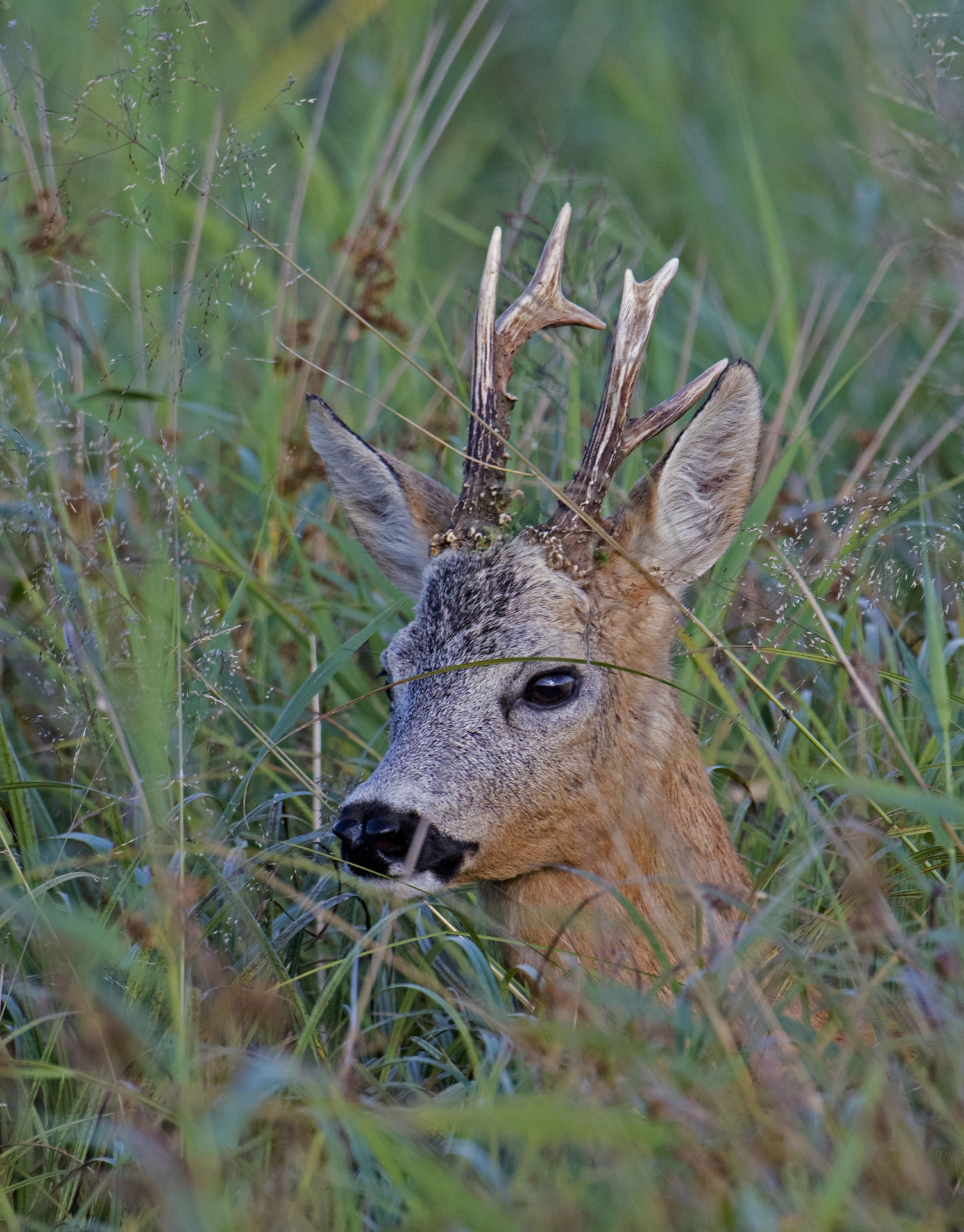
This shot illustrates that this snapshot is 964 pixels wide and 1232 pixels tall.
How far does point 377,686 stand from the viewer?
14.6 ft

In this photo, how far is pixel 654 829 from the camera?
3.20m

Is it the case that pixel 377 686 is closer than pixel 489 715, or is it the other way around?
pixel 489 715

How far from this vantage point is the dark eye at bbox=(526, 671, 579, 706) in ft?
10.9

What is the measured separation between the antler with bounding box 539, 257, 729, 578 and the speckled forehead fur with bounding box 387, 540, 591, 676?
0.07 m

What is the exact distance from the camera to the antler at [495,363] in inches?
137

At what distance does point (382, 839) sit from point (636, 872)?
577 millimetres

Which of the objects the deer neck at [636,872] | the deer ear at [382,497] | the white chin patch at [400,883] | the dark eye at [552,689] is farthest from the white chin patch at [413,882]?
the deer ear at [382,497]

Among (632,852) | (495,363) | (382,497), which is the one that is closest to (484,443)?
Answer: (495,363)

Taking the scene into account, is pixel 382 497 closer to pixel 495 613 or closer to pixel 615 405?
pixel 495 613

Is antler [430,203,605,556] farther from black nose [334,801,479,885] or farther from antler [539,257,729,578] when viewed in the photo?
black nose [334,801,479,885]

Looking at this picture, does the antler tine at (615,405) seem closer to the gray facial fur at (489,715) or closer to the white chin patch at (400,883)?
the gray facial fur at (489,715)

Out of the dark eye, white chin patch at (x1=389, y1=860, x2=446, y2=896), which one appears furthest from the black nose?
the dark eye

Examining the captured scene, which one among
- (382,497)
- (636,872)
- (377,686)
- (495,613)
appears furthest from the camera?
(377,686)

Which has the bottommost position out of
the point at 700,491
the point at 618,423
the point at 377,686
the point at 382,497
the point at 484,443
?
the point at 377,686
